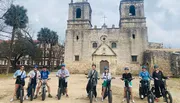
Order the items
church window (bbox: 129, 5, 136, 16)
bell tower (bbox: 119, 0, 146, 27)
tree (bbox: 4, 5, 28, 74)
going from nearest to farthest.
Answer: tree (bbox: 4, 5, 28, 74) < bell tower (bbox: 119, 0, 146, 27) < church window (bbox: 129, 5, 136, 16)

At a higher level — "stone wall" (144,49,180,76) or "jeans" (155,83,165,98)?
"stone wall" (144,49,180,76)

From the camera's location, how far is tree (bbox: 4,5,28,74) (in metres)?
23.2

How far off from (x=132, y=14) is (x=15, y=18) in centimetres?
1785

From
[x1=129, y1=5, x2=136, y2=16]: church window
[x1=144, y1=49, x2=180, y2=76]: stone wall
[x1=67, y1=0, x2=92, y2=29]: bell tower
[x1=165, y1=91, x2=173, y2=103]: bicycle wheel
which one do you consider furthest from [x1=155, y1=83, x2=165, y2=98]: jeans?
[x1=129, y1=5, x2=136, y2=16]: church window

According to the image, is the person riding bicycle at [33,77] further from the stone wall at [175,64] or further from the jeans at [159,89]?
the stone wall at [175,64]

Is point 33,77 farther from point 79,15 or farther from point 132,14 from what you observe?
point 132,14

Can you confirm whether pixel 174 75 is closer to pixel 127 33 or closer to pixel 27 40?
pixel 127 33

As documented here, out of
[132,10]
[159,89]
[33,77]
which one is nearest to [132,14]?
[132,10]

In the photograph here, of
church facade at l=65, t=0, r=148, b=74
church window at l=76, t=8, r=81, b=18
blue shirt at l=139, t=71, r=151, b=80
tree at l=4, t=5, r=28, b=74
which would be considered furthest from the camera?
church window at l=76, t=8, r=81, b=18

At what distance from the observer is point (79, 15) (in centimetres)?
2580

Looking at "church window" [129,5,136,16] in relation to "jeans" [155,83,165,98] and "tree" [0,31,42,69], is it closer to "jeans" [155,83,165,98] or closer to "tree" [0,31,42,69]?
"tree" [0,31,42,69]

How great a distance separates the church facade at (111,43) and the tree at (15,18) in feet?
24.8

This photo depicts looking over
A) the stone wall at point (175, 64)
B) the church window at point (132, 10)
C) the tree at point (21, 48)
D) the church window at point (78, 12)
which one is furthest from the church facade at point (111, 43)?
the tree at point (21, 48)

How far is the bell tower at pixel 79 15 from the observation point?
24.8m
